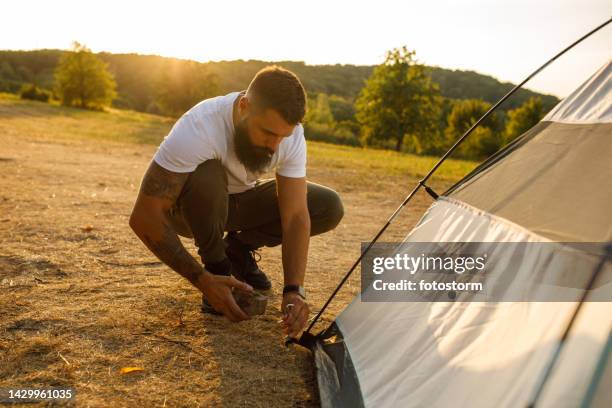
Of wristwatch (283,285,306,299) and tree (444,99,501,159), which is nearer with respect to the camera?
wristwatch (283,285,306,299)

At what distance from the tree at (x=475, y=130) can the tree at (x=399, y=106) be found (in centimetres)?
554

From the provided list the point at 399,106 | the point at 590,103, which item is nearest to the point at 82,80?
the point at 399,106

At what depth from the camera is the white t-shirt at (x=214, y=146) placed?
9.31 ft

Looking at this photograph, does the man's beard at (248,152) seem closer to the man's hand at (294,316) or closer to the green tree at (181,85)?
the man's hand at (294,316)

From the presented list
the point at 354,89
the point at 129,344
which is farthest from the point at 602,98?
the point at 354,89

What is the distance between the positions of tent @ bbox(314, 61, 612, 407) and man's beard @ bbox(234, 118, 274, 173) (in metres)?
0.90

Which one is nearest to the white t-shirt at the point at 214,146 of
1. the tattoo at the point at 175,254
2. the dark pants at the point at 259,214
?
the dark pants at the point at 259,214

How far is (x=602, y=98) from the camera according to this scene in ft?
6.94

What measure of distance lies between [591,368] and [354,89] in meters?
107

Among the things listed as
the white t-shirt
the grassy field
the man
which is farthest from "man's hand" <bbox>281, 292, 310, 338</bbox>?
the white t-shirt

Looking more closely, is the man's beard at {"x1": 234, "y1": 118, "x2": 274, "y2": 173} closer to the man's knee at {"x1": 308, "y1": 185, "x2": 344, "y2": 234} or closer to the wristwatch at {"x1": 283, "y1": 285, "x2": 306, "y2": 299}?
the man's knee at {"x1": 308, "y1": 185, "x2": 344, "y2": 234}

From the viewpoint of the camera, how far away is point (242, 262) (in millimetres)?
3496

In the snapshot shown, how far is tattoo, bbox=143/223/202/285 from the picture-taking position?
8.98ft

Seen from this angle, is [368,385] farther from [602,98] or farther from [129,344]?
[602,98]
